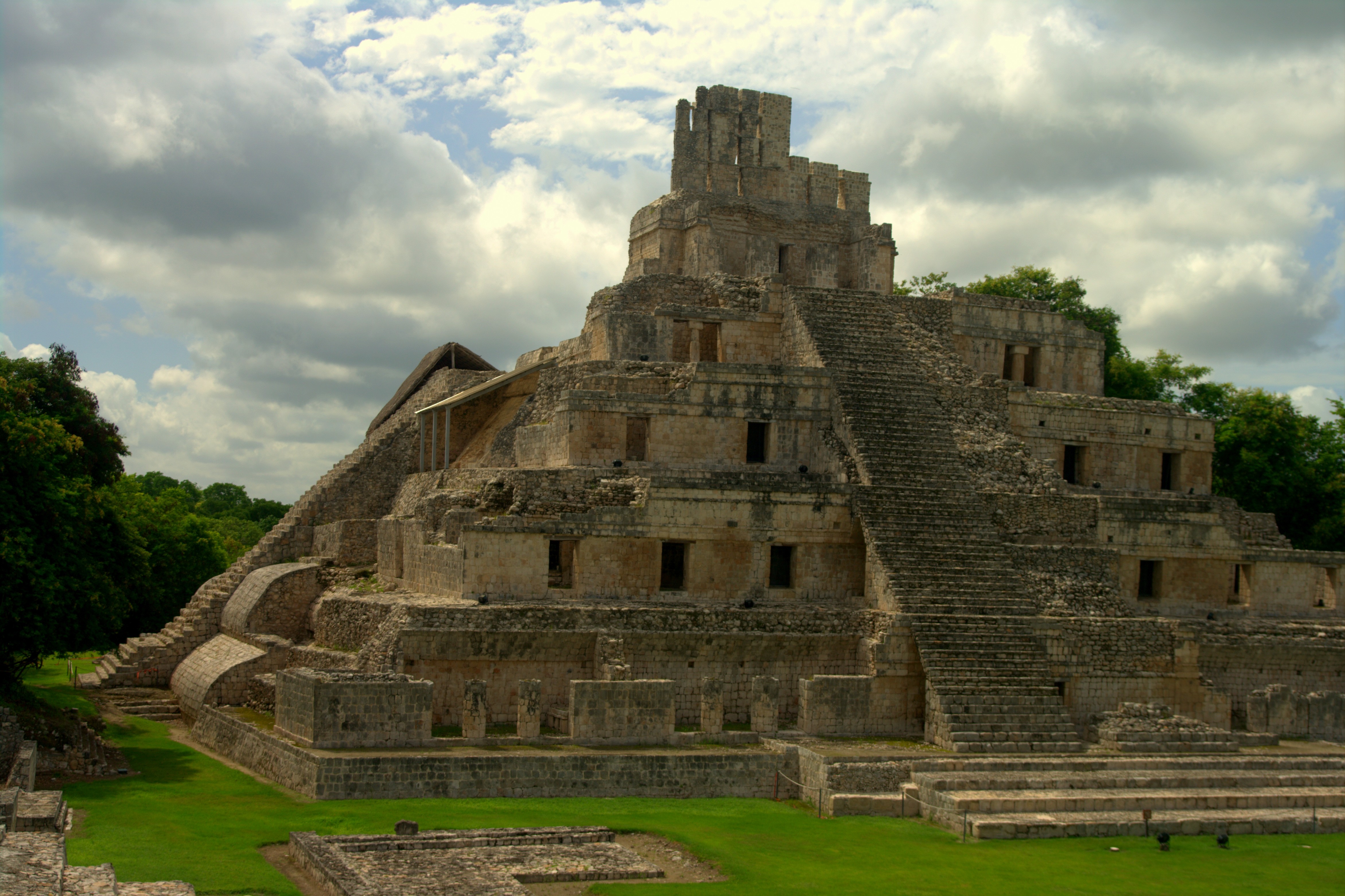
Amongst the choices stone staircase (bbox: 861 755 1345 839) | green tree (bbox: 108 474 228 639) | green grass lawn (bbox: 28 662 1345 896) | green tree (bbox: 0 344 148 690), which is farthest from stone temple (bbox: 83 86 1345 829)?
green tree (bbox: 108 474 228 639)

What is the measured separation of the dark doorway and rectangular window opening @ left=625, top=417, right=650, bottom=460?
2.17 meters

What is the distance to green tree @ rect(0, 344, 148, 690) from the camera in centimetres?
1950

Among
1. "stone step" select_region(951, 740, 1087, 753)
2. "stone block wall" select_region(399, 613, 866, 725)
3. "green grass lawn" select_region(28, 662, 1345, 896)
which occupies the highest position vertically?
"stone block wall" select_region(399, 613, 866, 725)

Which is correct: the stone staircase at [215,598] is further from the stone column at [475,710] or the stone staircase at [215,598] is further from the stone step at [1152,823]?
the stone step at [1152,823]

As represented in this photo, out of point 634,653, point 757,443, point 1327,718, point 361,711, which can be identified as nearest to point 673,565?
point 634,653

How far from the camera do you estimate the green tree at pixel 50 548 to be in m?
19.5

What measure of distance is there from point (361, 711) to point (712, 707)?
17.9ft

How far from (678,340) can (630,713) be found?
10.7 metres

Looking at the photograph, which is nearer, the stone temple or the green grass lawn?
the green grass lawn

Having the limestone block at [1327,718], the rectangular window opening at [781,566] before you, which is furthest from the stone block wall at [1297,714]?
the rectangular window opening at [781,566]

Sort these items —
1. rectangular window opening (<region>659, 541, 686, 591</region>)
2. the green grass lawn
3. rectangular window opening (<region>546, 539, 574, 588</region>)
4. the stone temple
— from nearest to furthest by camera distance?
the green grass lawn, the stone temple, rectangular window opening (<region>546, 539, 574, 588</region>), rectangular window opening (<region>659, 541, 686, 591</region>)

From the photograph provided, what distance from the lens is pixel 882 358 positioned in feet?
91.6

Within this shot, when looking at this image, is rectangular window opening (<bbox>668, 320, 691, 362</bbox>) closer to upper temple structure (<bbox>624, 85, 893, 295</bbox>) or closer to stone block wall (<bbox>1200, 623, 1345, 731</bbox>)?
upper temple structure (<bbox>624, 85, 893, 295</bbox>)

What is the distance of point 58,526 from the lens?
2016 centimetres
